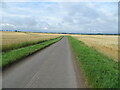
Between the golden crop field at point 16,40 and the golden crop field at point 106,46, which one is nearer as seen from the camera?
the golden crop field at point 106,46

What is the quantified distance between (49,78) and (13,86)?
73.2 inches

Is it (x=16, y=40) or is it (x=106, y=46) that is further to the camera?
(x=16, y=40)

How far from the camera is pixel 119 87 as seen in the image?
6.27 metres

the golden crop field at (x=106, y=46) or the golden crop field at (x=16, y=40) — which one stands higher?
the golden crop field at (x=16, y=40)

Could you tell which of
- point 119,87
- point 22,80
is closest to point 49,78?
point 22,80

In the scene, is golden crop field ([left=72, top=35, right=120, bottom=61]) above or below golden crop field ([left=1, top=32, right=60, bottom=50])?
below

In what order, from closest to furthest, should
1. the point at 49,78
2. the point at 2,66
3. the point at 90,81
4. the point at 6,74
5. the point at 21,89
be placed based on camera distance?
1. the point at 21,89
2. the point at 90,81
3. the point at 49,78
4. the point at 6,74
5. the point at 2,66

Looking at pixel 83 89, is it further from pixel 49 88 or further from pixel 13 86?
pixel 13 86

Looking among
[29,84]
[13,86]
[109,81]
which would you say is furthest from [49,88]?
[109,81]

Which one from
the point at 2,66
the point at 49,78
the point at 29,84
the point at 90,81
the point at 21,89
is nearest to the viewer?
the point at 21,89

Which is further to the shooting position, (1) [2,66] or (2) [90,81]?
(1) [2,66]

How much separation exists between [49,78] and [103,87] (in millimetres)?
2606

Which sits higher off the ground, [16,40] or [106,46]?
[16,40]

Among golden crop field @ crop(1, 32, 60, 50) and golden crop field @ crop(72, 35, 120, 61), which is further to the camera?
golden crop field @ crop(1, 32, 60, 50)
